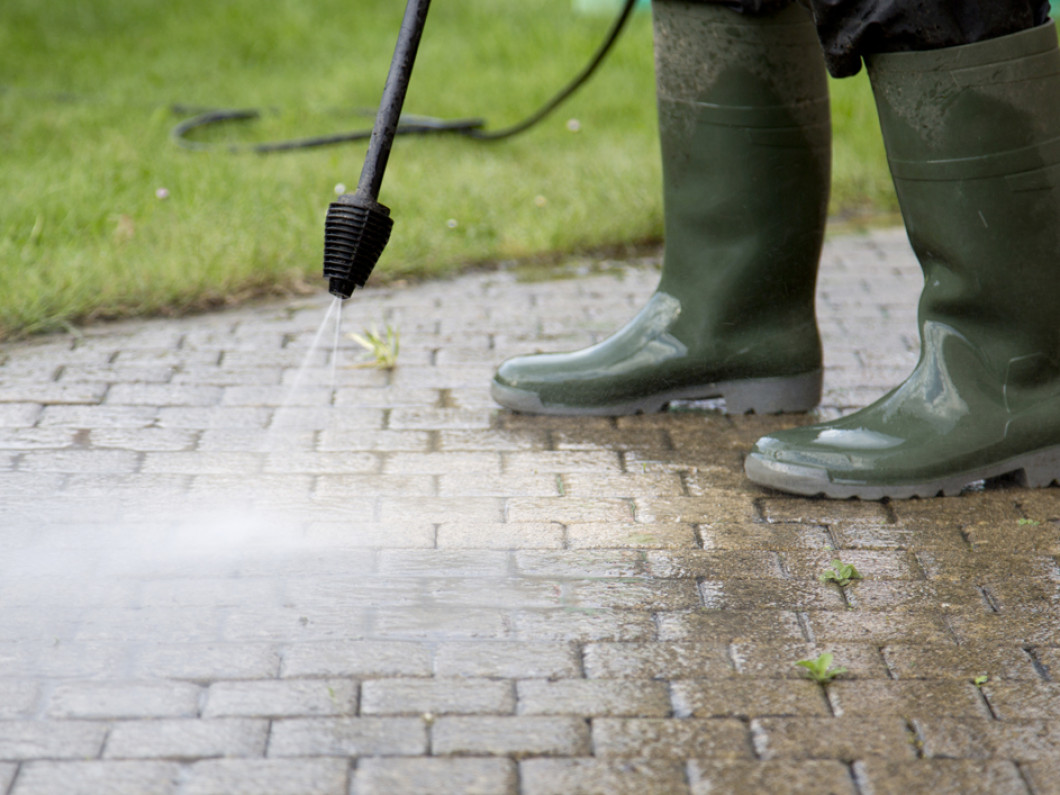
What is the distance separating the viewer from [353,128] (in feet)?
17.1

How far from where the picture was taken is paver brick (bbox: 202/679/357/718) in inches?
64.0

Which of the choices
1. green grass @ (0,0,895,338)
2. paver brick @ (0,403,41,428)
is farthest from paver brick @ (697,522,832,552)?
green grass @ (0,0,895,338)

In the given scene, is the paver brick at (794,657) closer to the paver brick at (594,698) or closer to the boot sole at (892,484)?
the paver brick at (594,698)

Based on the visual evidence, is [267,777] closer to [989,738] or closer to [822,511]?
[989,738]

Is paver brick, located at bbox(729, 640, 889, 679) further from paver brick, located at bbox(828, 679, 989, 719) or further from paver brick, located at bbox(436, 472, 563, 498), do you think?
paver brick, located at bbox(436, 472, 563, 498)

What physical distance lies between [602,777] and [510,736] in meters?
0.14

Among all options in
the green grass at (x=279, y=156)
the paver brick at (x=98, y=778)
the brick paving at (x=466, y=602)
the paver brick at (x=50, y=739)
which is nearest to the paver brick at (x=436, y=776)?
the brick paving at (x=466, y=602)

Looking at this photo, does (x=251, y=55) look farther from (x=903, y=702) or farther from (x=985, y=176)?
(x=903, y=702)

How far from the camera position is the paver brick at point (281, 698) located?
5.33 ft

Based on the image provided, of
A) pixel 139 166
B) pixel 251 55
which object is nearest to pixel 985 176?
pixel 139 166

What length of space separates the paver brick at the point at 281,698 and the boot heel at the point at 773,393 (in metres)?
1.30

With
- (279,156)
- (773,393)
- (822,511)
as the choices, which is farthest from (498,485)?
(279,156)

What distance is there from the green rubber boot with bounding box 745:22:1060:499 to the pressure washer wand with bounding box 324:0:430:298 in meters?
0.80

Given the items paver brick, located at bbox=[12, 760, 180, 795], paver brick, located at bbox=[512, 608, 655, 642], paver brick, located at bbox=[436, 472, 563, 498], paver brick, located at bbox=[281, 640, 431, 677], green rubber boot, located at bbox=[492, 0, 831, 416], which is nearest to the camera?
paver brick, located at bbox=[12, 760, 180, 795]
